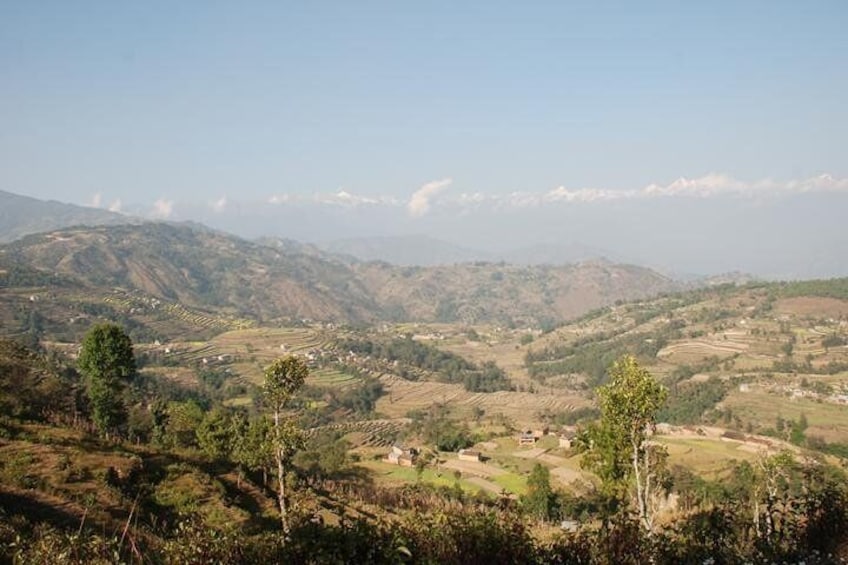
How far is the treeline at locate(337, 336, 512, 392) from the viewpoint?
130 metres

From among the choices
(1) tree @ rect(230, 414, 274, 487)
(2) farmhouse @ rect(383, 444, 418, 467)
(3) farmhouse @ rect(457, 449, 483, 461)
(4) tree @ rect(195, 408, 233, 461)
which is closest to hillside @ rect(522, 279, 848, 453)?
(3) farmhouse @ rect(457, 449, 483, 461)

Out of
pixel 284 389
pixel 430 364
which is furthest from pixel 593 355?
pixel 284 389

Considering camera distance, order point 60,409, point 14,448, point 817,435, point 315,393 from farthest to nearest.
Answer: point 315,393 → point 817,435 → point 60,409 → point 14,448

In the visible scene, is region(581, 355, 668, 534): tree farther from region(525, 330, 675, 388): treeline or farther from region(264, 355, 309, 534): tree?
region(525, 330, 675, 388): treeline

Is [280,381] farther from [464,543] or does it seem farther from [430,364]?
[430,364]

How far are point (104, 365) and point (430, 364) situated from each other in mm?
118159

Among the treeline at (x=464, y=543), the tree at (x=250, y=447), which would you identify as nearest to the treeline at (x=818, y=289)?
the tree at (x=250, y=447)

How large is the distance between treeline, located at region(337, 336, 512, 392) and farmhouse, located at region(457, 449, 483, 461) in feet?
190

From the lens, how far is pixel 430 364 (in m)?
149

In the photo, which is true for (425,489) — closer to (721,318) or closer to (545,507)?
(545,507)

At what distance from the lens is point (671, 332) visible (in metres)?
154

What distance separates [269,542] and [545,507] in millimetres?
36612

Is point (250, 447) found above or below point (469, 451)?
above

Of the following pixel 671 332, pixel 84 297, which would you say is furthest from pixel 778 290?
pixel 84 297
